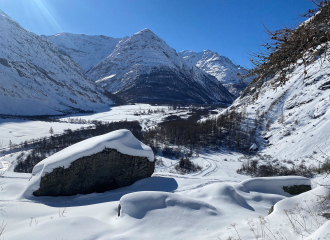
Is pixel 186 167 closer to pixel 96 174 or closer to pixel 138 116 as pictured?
pixel 96 174

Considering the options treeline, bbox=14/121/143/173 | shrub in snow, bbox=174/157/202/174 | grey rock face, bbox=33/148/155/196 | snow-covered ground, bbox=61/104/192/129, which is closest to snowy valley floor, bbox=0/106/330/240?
grey rock face, bbox=33/148/155/196

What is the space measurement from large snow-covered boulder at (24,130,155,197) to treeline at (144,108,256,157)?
3470 cm

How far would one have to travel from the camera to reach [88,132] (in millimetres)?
69688

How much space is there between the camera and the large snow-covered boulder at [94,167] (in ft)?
29.4

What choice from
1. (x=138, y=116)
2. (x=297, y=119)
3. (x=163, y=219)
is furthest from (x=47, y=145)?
(x=138, y=116)

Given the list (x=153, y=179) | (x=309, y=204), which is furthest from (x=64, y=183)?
(x=309, y=204)

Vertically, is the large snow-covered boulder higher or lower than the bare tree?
lower

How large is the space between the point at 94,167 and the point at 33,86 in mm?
176606

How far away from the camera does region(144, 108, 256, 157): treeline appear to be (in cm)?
4944

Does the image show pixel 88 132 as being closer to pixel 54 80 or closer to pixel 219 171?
pixel 219 171

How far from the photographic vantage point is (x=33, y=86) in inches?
5906

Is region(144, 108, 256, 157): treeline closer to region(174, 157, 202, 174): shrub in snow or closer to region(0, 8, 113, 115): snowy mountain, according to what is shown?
region(174, 157, 202, 174): shrub in snow

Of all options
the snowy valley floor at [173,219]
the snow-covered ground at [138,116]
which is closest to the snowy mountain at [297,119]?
the snowy valley floor at [173,219]

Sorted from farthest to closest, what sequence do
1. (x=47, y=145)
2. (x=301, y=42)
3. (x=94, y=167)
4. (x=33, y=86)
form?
1. (x=33, y=86)
2. (x=47, y=145)
3. (x=94, y=167)
4. (x=301, y=42)
